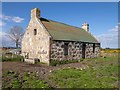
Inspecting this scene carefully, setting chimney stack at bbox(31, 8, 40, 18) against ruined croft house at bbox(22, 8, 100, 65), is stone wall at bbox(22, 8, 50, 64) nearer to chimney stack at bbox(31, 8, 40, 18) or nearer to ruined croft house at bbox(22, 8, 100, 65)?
ruined croft house at bbox(22, 8, 100, 65)

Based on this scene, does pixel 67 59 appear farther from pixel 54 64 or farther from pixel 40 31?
pixel 40 31

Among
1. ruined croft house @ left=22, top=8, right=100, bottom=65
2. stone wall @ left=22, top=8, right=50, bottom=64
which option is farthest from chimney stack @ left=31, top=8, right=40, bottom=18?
stone wall @ left=22, top=8, right=50, bottom=64

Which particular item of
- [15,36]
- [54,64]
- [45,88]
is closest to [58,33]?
Result: [54,64]

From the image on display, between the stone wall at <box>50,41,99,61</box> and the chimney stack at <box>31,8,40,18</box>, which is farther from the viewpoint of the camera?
the chimney stack at <box>31,8,40,18</box>

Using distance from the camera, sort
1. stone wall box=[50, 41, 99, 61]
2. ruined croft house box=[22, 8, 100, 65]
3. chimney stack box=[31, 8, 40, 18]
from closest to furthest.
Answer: ruined croft house box=[22, 8, 100, 65] < stone wall box=[50, 41, 99, 61] < chimney stack box=[31, 8, 40, 18]

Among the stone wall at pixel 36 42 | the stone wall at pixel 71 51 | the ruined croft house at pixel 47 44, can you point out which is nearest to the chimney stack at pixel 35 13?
the ruined croft house at pixel 47 44

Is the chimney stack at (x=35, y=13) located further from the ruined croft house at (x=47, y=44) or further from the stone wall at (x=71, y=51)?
the stone wall at (x=71, y=51)

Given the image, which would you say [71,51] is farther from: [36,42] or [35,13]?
[35,13]

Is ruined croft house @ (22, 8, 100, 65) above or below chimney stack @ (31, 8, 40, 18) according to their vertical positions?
below

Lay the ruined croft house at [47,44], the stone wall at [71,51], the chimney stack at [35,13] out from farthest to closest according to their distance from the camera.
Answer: the chimney stack at [35,13] → the stone wall at [71,51] → the ruined croft house at [47,44]

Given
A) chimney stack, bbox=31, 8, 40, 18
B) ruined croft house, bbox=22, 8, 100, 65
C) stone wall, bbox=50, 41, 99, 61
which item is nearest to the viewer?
ruined croft house, bbox=22, 8, 100, 65

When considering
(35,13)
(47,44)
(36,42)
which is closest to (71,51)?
(47,44)

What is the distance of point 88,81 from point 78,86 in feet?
4.70

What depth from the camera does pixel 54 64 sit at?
901 inches
